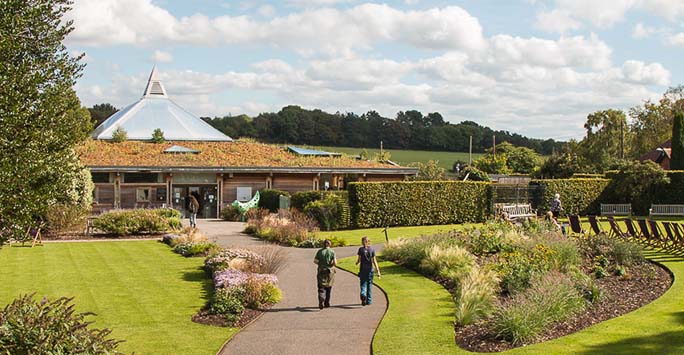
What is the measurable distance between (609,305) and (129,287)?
434 inches

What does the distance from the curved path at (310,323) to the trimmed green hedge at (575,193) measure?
2260 cm

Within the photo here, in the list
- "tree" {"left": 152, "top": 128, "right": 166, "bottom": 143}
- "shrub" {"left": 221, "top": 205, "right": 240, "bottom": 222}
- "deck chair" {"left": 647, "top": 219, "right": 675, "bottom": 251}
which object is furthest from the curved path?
"tree" {"left": 152, "top": 128, "right": 166, "bottom": 143}

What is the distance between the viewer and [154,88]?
5716 centimetres

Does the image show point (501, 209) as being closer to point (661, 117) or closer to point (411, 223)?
point (411, 223)

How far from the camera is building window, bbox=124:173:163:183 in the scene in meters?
40.1

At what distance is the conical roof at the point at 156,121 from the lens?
1978 inches

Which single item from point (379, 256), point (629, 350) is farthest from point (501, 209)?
point (629, 350)

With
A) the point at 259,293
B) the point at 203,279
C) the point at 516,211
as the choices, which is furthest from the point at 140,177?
the point at 259,293

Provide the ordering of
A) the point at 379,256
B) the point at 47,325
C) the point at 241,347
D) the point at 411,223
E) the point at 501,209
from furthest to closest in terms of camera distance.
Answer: the point at 411,223 → the point at 501,209 → the point at 379,256 → the point at 241,347 → the point at 47,325

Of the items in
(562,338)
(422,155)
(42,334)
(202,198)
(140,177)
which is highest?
(422,155)

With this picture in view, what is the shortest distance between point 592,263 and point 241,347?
10629 millimetres

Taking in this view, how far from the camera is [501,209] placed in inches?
A: 1213

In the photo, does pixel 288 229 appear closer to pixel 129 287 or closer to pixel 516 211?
pixel 129 287

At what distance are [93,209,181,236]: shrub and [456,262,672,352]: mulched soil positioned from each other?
18928 mm
